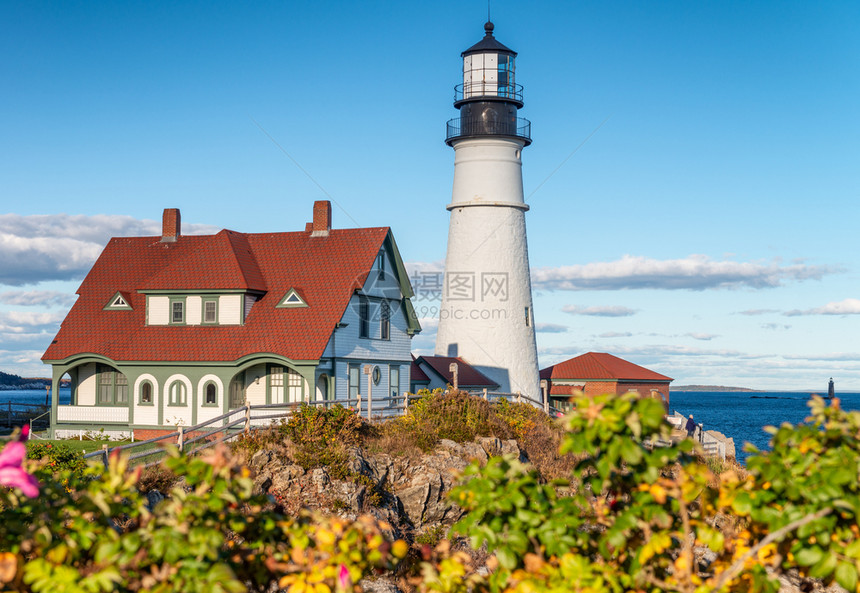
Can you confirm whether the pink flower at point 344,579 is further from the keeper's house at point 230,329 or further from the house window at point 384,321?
the house window at point 384,321

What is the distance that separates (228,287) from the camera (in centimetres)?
2827

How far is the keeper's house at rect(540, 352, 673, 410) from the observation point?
1756 inches

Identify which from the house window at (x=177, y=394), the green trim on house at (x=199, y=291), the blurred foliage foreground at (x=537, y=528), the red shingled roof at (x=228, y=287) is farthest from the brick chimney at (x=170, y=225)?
the blurred foliage foreground at (x=537, y=528)

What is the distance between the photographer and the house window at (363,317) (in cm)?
2905

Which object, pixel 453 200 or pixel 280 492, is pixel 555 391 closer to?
pixel 453 200

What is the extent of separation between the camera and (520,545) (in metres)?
5.34

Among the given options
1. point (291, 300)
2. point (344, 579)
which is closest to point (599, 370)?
point (291, 300)

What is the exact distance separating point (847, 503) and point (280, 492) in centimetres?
1527

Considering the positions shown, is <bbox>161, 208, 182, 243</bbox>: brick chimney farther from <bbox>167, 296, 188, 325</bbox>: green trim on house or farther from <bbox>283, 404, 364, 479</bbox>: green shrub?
<bbox>283, 404, 364, 479</bbox>: green shrub

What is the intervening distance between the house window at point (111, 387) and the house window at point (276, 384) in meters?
5.01

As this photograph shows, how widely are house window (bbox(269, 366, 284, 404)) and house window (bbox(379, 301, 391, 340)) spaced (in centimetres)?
417

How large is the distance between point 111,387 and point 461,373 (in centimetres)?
1265

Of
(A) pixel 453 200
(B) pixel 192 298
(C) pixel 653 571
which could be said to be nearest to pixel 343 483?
(B) pixel 192 298

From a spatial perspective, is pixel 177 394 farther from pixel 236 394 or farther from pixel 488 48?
pixel 488 48
